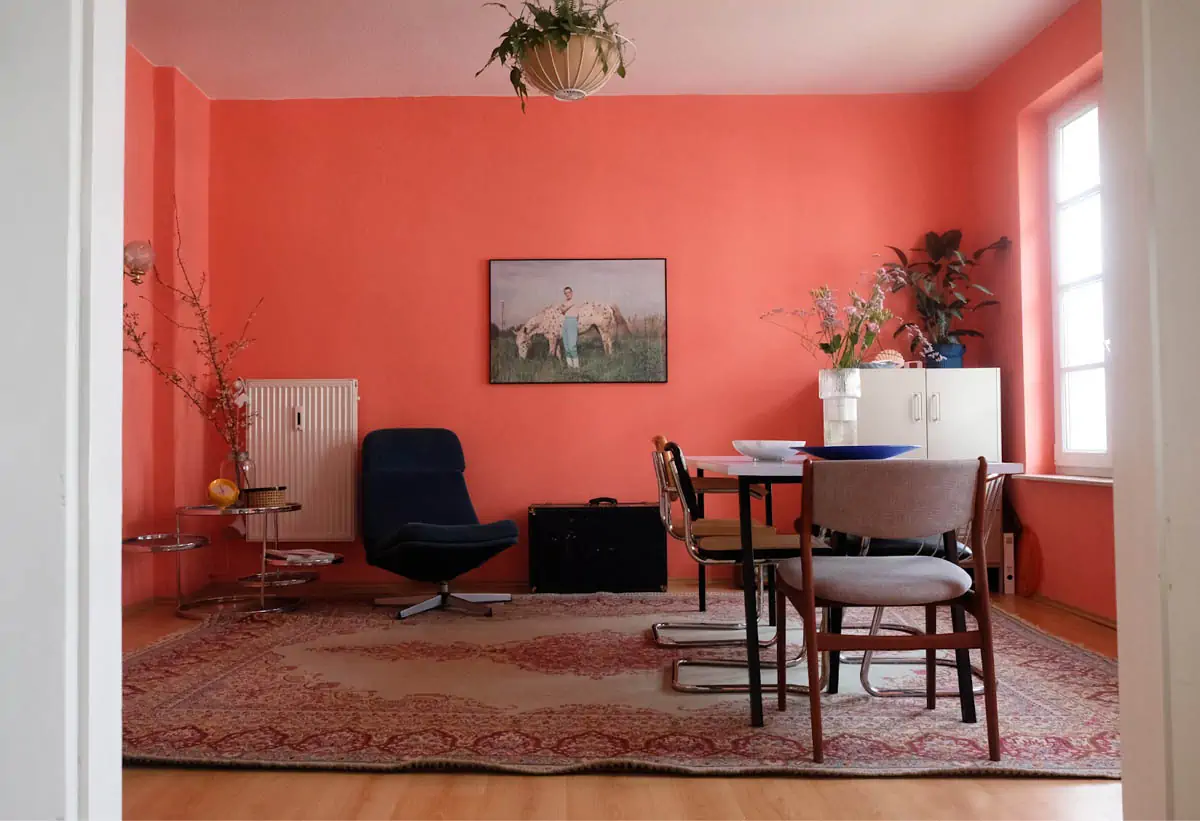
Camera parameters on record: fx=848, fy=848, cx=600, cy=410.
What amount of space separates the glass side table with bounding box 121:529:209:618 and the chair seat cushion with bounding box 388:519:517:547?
0.98 metres

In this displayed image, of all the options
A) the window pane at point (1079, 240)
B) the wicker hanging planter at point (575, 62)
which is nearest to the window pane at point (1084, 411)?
the window pane at point (1079, 240)

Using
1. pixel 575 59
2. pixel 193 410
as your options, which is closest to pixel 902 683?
pixel 575 59

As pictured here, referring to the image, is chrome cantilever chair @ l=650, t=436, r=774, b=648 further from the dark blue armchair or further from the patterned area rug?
the dark blue armchair

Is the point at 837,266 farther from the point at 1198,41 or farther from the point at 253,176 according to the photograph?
the point at 1198,41

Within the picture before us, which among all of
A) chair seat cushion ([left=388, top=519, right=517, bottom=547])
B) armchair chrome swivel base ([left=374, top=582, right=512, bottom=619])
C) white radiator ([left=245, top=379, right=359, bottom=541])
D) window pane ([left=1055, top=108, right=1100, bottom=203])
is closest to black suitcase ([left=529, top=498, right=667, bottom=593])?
armchair chrome swivel base ([left=374, top=582, right=512, bottom=619])

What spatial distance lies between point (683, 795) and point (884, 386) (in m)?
3.05

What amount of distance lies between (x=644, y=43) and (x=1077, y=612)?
3498 mm

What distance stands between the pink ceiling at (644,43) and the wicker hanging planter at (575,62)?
1235 mm

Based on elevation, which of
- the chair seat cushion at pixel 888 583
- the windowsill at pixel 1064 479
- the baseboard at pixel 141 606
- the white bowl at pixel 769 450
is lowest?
the baseboard at pixel 141 606

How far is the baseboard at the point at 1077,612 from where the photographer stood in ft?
12.2

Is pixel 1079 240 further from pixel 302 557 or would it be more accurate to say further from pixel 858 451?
pixel 302 557

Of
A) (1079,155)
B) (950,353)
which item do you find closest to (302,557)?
(950,353)

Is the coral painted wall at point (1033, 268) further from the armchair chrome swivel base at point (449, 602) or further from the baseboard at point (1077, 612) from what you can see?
the armchair chrome swivel base at point (449, 602)

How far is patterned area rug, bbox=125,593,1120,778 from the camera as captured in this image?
2135 mm
